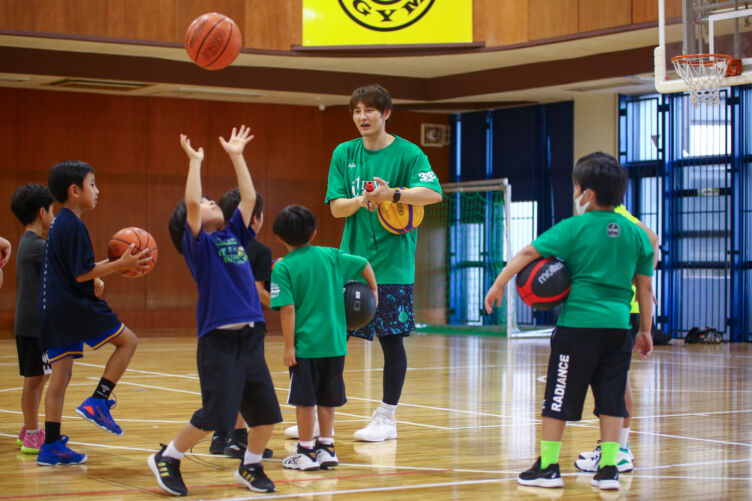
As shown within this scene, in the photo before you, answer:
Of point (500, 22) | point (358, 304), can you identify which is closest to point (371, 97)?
point (358, 304)

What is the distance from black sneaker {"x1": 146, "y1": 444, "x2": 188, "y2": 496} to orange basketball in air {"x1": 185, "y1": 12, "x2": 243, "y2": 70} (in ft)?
15.1

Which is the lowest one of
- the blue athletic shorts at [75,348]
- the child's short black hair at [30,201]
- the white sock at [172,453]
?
the white sock at [172,453]

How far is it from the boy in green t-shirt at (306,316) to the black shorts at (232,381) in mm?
387

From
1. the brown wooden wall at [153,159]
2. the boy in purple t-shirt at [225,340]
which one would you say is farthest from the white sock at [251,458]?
the brown wooden wall at [153,159]

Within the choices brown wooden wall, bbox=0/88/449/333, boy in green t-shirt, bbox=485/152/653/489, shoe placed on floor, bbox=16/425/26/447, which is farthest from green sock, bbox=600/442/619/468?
brown wooden wall, bbox=0/88/449/333

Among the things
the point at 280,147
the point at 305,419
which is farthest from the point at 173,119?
the point at 305,419

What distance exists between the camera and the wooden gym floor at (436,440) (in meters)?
3.90

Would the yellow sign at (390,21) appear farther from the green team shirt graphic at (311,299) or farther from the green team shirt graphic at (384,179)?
the green team shirt graphic at (311,299)

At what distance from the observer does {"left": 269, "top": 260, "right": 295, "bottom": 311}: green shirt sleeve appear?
4.23 meters

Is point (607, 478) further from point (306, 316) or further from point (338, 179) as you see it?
point (338, 179)

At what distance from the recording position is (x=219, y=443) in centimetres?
468

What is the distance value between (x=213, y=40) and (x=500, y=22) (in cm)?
512

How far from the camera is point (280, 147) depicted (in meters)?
15.2

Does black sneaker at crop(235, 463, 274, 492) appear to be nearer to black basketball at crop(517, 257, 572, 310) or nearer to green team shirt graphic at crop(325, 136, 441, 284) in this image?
black basketball at crop(517, 257, 572, 310)
